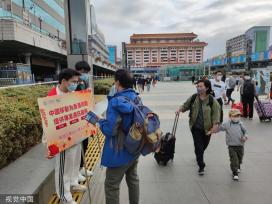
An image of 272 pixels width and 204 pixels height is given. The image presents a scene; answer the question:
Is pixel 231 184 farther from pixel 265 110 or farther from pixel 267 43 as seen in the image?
pixel 267 43

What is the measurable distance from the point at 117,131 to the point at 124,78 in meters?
0.53

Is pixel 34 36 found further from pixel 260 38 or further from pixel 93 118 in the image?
pixel 260 38

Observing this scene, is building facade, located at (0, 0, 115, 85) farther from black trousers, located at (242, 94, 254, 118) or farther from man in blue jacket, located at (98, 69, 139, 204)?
black trousers, located at (242, 94, 254, 118)

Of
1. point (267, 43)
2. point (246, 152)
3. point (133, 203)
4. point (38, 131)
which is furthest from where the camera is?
point (267, 43)

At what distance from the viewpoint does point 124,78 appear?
2482 mm

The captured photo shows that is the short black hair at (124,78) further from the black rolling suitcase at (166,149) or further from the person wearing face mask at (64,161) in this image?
the black rolling suitcase at (166,149)

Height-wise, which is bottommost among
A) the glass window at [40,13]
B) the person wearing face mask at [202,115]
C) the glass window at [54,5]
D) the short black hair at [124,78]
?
the person wearing face mask at [202,115]

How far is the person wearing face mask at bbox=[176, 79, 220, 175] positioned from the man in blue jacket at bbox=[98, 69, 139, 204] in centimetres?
176

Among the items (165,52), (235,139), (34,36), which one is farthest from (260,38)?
(235,139)

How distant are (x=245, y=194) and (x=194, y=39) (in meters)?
141

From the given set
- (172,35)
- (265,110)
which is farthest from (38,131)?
(172,35)

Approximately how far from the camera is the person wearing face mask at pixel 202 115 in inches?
156

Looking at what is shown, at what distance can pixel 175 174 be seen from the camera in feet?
13.5

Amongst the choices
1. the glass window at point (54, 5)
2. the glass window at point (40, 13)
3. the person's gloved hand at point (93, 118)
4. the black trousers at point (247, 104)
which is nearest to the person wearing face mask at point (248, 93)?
the black trousers at point (247, 104)
